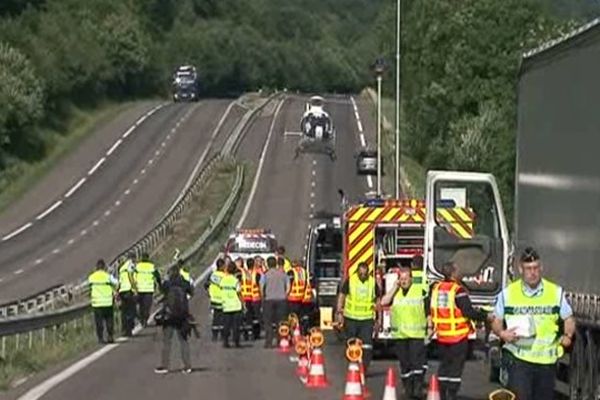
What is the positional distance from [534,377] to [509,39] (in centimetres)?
6931

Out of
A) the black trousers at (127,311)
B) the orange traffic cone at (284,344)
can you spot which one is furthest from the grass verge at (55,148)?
the orange traffic cone at (284,344)

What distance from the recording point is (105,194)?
3349 inches

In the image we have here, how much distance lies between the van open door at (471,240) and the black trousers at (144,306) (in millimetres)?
11984

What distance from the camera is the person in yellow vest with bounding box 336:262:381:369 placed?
968 inches

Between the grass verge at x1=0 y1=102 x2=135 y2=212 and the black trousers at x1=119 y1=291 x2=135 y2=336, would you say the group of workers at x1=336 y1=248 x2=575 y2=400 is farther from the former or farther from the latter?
the grass verge at x1=0 y1=102 x2=135 y2=212

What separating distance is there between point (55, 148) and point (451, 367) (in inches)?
3132

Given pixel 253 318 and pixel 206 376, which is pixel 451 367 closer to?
pixel 206 376

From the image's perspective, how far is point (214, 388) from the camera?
23688 mm

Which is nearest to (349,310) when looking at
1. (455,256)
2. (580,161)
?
(455,256)

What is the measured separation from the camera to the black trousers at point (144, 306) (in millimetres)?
37906

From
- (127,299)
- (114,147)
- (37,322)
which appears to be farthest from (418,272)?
(114,147)

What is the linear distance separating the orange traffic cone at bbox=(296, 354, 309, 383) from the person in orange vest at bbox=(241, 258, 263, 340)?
27.6ft

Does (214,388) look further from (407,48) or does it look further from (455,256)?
(407,48)

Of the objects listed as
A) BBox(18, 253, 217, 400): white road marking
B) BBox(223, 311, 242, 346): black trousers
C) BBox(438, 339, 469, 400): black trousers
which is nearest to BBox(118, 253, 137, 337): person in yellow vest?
BBox(18, 253, 217, 400): white road marking
